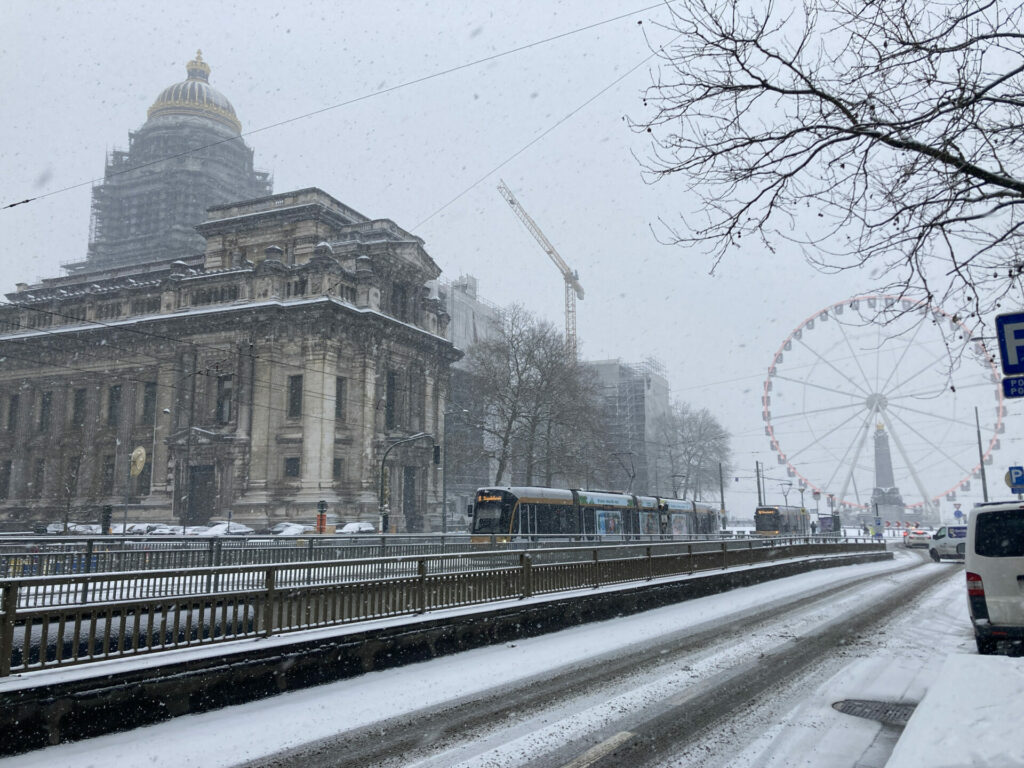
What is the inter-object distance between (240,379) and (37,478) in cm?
2137

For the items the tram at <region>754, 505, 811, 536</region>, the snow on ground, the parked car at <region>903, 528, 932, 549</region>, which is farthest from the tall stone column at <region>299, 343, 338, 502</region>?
the parked car at <region>903, 528, 932, 549</region>

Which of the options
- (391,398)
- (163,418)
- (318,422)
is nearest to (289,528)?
(318,422)

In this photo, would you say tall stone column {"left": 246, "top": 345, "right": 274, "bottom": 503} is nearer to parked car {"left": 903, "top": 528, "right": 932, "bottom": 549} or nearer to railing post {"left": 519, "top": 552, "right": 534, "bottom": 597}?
railing post {"left": 519, "top": 552, "right": 534, "bottom": 597}

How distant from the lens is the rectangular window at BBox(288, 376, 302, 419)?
51.4 metres

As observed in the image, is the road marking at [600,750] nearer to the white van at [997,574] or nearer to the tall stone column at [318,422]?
the white van at [997,574]

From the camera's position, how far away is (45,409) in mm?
60625

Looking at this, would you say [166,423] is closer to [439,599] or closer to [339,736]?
[439,599]

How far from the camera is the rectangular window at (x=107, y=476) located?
54.6 metres

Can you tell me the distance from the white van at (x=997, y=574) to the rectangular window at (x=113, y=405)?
59546 millimetres

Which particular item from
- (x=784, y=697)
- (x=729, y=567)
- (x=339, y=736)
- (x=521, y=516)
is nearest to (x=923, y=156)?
(x=784, y=697)

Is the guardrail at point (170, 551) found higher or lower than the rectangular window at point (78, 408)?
lower

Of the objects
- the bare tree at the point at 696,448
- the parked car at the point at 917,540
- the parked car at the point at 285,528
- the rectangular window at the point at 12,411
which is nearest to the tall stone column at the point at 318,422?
the parked car at the point at 285,528

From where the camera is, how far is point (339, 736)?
7.11 m

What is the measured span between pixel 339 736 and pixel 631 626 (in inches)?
334
